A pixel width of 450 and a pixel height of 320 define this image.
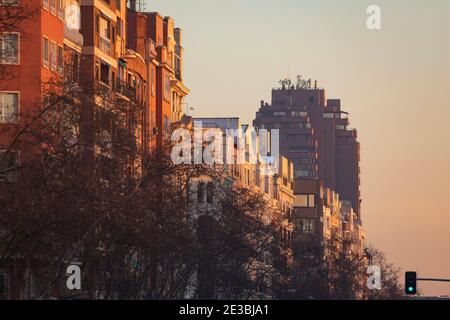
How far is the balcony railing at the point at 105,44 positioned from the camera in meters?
91.3

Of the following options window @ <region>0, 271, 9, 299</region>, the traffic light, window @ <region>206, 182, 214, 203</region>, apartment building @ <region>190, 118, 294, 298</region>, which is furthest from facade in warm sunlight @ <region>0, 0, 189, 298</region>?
the traffic light

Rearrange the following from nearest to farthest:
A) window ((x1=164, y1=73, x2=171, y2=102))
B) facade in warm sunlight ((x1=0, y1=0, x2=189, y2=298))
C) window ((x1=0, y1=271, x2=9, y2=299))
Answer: facade in warm sunlight ((x1=0, y1=0, x2=189, y2=298)), window ((x1=0, y1=271, x2=9, y2=299)), window ((x1=164, y1=73, x2=171, y2=102))

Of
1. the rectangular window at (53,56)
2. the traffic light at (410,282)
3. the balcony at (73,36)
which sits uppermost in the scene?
the balcony at (73,36)

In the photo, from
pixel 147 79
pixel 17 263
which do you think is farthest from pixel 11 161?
pixel 147 79

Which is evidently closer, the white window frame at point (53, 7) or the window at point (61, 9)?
the white window frame at point (53, 7)

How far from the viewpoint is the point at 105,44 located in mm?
92625

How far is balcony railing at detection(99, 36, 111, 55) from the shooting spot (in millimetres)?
91256

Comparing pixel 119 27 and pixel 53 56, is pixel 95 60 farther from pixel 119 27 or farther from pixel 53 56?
pixel 53 56

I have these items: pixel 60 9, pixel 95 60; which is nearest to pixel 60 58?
pixel 60 9

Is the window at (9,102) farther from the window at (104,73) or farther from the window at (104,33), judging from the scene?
the window at (104,73)

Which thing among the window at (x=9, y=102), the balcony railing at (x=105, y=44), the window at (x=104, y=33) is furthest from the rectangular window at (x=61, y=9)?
the balcony railing at (x=105, y=44)

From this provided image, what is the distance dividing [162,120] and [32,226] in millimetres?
59612

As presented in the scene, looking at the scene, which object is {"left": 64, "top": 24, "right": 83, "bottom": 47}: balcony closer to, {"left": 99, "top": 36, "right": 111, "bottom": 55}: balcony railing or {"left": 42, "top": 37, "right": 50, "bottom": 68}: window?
{"left": 99, "top": 36, "right": 111, "bottom": 55}: balcony railing
